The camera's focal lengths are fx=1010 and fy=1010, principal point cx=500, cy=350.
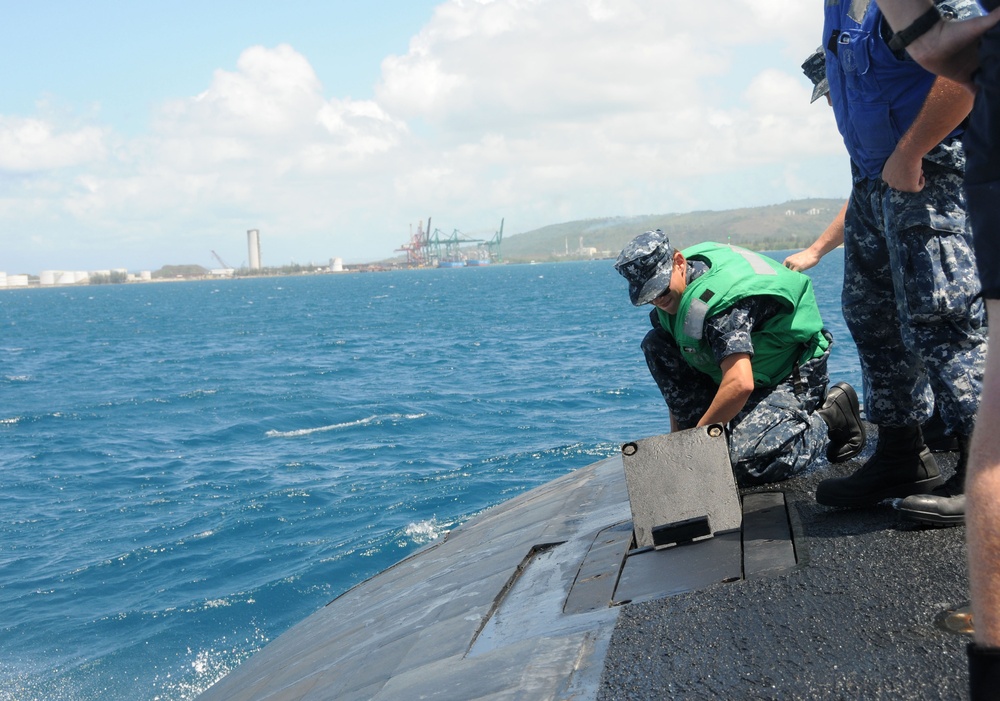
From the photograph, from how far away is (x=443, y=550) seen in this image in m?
6.48

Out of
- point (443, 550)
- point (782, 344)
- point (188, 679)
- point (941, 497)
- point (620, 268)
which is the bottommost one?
point (188, 679)

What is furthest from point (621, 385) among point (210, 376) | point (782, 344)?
point (782, 344)

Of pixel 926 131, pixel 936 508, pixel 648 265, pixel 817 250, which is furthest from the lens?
pixel 817 250

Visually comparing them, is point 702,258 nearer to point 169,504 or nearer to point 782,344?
point 782,344

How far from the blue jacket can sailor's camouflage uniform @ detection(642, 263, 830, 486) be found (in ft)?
3.74

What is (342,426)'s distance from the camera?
1780 centimetres

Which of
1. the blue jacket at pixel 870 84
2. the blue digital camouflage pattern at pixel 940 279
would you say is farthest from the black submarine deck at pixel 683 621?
the blue jacket at pixel 870 84

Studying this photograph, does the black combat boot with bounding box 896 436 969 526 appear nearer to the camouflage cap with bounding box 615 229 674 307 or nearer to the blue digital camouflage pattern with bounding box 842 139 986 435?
the blue digital camouflage pattern with bounding box 842 139 986 435

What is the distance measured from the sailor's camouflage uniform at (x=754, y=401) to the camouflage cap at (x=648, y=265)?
0.89 feet

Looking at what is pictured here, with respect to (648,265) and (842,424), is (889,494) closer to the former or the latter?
(842,424)

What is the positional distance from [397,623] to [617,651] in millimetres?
1853

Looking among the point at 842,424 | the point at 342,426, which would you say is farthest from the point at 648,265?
the point at 342,426

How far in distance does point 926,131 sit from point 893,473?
1365mm

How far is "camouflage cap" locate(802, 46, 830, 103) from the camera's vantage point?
4.49 m
